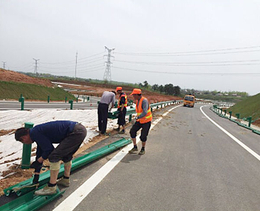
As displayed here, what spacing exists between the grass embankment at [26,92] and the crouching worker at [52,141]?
26.8m

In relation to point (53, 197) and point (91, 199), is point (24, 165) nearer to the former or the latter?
point (53, 197)

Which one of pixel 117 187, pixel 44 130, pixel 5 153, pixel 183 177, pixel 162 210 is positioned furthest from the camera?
pixel 5 153

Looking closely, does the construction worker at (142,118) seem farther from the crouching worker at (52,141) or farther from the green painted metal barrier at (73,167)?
the crouching worker at (52,141)

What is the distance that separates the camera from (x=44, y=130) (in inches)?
121

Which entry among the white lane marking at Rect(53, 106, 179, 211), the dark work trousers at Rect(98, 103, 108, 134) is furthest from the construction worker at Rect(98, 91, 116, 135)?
the white lane marking at Rect(53, 106, 179, 211)

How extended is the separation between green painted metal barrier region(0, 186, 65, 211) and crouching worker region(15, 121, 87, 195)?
0.08 metres

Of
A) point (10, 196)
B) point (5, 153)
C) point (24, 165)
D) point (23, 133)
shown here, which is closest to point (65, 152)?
point (23, 133)

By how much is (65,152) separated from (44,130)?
0.47 metres

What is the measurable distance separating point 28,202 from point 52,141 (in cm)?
89

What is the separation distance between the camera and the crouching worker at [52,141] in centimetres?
300

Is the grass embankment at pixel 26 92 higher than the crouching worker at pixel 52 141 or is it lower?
lower

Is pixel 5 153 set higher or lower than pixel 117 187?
lower

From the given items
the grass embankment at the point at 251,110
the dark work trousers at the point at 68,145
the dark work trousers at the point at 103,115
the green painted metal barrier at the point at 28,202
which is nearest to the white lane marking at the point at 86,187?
the green painted metal barrier at the point at 28,202

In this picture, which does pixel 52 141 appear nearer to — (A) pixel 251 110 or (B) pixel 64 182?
(B) pixel 64 182
